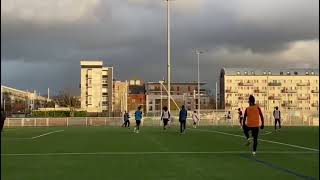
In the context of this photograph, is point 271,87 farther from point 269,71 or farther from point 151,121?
point 151,121

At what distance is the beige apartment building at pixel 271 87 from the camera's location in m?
150

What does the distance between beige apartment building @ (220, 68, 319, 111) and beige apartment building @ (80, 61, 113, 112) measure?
118 feet

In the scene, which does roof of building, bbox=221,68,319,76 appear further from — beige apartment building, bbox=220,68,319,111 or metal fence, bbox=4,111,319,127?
metal fence, bbox=4,111,319,127

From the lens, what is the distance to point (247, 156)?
1667 cm

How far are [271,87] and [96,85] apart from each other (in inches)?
2073

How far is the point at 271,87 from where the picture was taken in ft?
511

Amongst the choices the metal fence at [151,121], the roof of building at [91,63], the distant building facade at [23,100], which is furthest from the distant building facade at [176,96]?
the metal fence at [151,121]

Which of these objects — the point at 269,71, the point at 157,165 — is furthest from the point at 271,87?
the point at 157,165

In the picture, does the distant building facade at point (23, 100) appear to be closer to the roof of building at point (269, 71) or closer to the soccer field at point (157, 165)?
the roof of building at point (269, 71)

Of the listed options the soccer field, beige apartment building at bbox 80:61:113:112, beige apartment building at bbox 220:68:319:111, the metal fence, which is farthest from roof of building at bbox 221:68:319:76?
the soccer field

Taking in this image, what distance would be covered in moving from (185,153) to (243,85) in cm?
13745

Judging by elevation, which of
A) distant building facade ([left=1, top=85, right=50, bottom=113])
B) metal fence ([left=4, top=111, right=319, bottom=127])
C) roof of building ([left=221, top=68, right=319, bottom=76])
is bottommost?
metal fence ([left=4, top=111, right=319, bottom=127])

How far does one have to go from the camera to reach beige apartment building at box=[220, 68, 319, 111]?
150 meters

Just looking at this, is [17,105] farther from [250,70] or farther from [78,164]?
[78,164]
